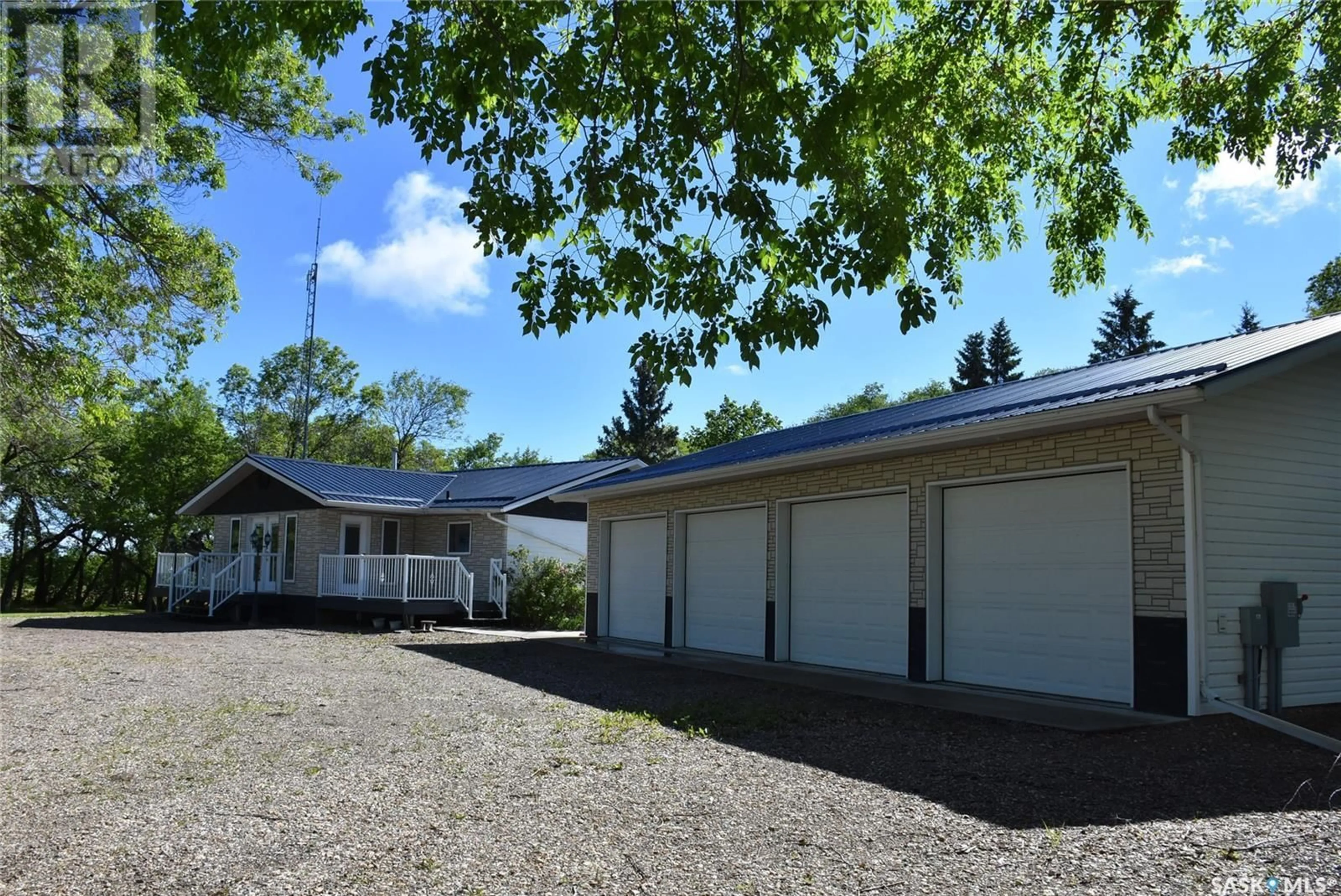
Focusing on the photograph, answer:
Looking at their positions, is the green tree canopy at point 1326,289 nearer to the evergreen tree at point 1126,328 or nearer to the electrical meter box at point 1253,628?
the evergreen tree at point 1126,328

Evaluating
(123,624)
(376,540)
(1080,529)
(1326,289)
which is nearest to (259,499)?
(376,540)

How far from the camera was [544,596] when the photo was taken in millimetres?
21344

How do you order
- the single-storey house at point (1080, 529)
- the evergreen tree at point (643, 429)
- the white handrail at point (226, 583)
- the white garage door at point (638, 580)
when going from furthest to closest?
1. the evergreen tree at point (643, 429)
2. the white handrail at point (226, 583)
3. the white garage door at point (638, 580)
4. the single-storey house at point (1080, 529)

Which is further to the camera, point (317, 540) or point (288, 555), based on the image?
point (288, 555)

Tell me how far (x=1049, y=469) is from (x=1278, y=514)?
2130mm

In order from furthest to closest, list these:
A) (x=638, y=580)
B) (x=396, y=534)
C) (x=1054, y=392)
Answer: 1. (x=396, y=534)
2. (x=638, y=580)
3. (x=1054, y=392)

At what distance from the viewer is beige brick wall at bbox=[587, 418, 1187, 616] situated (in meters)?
8.57

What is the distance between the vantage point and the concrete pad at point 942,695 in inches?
323

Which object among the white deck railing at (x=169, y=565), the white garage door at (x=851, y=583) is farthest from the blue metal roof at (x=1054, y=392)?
the white deck railing at (x=169, y=565)

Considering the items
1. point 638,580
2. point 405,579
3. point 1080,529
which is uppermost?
point 1080,529

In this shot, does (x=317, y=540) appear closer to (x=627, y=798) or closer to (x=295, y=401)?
(x=627, y=798)

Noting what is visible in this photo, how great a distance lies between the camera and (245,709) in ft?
29.7

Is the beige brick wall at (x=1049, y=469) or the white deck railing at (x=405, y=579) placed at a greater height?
the beige brick wall at (x=1049, y=469)

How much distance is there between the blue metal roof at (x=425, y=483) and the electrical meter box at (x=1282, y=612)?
52.0 ft
